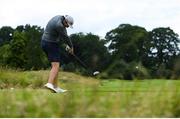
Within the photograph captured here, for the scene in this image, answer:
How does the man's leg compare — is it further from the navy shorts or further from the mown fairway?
the mown fairway

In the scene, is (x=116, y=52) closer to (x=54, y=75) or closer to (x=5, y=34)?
(x=54, y=75)

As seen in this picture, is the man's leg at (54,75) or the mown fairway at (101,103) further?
the man's leg at (54,75)

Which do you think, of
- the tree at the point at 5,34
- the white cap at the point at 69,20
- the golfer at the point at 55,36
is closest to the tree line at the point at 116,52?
the tree at the point at 5,34

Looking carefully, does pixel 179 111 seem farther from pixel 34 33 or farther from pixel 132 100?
pixel 34 33

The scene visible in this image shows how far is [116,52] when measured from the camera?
30.4ft

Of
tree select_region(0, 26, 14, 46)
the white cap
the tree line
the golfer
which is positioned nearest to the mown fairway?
the tree line

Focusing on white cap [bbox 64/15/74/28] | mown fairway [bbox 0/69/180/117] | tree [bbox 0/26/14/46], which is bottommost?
mown fairway [bbox 0/69/180/117]

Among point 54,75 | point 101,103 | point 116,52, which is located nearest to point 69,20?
point 54,75

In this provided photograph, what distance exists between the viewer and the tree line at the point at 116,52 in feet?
27.0

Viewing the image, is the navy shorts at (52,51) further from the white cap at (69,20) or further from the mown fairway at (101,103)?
the mown fairway at (101,103)

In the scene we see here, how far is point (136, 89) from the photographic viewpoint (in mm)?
8180

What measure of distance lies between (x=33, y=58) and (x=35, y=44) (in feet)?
37.5

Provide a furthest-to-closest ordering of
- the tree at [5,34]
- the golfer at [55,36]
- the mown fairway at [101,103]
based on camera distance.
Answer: the tree at [5,34] → the golfer at [55,36] → the mown fairway at [101,103]

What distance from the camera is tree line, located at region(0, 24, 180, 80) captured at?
8.24 meters
